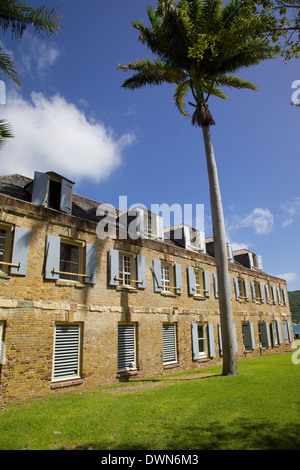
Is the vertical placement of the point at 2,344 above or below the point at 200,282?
below

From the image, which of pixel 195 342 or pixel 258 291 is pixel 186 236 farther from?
pixel 258 291

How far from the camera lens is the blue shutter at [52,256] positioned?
11125mm

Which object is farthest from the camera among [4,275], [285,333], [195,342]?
[285,333]

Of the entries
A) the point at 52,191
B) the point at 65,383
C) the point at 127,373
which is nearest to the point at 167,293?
the point at 127,373

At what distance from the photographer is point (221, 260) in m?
12.7

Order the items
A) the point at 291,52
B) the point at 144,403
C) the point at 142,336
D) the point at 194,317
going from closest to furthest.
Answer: the point at 291,52
the point at 144,403
the point at 142,336
the point at 194,317

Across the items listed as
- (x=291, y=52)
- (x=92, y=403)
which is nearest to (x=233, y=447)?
(x=92, y=403)

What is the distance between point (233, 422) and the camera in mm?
6254

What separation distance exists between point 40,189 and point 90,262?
3528mm

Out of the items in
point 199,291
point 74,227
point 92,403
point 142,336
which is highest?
point 74,227

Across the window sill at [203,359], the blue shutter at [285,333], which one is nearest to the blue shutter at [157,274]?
the window sill at [203,359]

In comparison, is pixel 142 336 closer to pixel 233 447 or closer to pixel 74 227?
pixel 74 227

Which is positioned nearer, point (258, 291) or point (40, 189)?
point (40, 189)

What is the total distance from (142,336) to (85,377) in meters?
3.49
